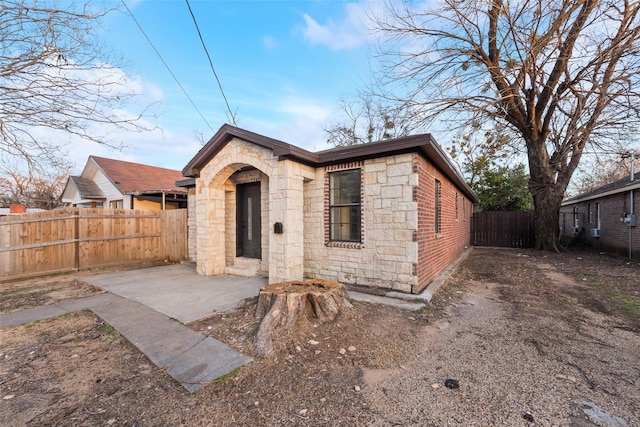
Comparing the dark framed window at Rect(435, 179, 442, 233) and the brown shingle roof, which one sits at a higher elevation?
the brown shingle roof

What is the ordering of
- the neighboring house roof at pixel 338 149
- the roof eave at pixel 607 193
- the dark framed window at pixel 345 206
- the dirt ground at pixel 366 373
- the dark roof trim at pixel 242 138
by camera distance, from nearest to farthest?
1. the dirt ground at pixel 366 373
2. the neighboring house roof at pixel 338 149
3. the dark roof trim at pixel 242 138
4. the dark framed window at pixel 345 206
5. the roof eave at pixel 607 193

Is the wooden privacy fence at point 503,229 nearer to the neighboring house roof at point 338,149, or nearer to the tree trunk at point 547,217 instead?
the tree trunk at point 547,217

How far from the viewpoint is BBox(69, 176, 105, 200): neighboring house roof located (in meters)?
Answer: 13.9

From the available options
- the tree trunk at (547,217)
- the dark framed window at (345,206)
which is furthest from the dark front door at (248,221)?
the tree trunk at (547,217)

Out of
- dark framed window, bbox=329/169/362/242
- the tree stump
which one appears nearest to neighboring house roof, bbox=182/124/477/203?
dark framed window, bbox=329/169/362/242

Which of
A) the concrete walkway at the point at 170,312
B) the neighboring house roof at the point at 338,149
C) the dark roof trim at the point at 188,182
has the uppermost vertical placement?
the neighboring house roof at the point at 338,149

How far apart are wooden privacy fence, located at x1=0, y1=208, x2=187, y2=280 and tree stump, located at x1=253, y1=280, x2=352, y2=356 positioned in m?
6.49

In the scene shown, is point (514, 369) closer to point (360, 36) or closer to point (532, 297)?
point (532, 297)

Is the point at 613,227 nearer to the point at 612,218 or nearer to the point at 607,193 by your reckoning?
the point at 612,218

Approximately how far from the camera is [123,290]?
550 cm

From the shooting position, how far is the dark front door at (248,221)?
7266mm

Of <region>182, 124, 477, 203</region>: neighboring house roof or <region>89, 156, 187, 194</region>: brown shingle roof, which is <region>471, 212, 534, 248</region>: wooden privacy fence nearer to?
<region>182, 124, 477, 203</region>: neighboring house roof

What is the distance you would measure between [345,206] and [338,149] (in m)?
1.22

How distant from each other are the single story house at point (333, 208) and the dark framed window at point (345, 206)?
2cm
